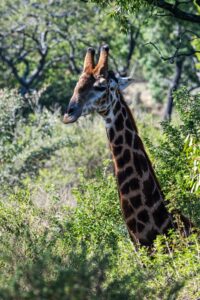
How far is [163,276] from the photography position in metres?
6.60

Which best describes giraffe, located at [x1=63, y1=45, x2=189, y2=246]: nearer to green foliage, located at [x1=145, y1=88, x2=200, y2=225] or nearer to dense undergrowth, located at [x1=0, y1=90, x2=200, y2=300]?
dense undergrowth, located at [x1=0, y1=90, x2=200, y2=300]

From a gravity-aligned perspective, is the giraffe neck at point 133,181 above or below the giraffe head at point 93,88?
below

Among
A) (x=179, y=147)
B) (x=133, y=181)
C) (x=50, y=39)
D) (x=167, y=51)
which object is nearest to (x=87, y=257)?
(x=133, y=181)

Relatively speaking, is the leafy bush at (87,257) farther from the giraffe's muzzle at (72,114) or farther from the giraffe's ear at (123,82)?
the giraffe's ear at (123,82)

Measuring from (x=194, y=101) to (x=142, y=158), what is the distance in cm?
194

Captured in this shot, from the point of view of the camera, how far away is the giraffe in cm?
813

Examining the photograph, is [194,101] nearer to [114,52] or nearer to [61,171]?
[61,171]

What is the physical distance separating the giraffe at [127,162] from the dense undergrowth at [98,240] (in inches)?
8.3

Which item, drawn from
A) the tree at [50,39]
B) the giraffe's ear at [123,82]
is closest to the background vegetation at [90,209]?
the giraffe's ear at [123,82]

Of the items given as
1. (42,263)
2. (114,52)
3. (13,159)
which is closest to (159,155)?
(42,263)

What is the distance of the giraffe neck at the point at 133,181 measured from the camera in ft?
26.8

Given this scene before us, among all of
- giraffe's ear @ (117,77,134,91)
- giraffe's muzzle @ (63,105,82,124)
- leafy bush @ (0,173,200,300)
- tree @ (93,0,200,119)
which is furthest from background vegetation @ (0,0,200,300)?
tree @ (93,0,200,119)

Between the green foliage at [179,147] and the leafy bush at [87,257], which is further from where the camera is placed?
the green foliage at [179,147]

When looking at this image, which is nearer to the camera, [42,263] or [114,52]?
[42,263]
